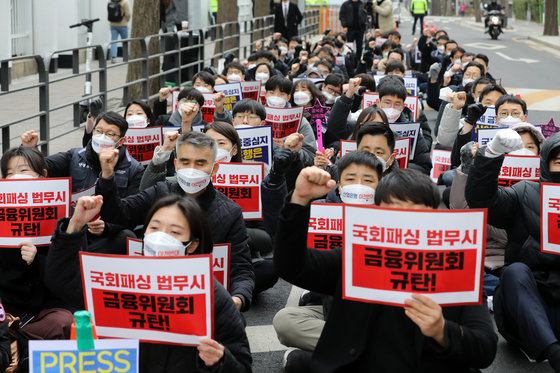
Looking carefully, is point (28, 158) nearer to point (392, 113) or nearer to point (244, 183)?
point (244, 183)

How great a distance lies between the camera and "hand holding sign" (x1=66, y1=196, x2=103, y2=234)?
3.99 metres

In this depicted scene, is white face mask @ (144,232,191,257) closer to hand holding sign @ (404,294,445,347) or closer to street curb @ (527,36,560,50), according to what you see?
hand holding sign @ (404,294,445,347)

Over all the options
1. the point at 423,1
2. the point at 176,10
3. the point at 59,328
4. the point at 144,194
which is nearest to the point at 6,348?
the point at 59,328

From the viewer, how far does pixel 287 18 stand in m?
24.3

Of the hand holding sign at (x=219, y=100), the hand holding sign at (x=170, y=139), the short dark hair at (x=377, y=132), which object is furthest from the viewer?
the hand holding sign at (x=219, y=100)

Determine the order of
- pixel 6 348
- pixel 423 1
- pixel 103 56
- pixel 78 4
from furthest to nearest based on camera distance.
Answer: pixel 423 1
pixel 78 4
pixel 103 56
pixel 6 348

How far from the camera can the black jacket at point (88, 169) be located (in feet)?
20.6

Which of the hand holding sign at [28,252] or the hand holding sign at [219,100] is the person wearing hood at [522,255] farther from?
the hand holding sign at [219,100]

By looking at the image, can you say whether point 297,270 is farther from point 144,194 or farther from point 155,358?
point 144,194

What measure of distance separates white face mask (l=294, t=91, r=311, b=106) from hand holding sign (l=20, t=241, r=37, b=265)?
499 cm

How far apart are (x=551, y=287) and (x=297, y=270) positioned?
2.02 m

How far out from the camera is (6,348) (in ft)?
13.2

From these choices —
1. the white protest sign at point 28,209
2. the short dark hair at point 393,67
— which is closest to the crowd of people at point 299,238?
the white protest sign at point 28,209

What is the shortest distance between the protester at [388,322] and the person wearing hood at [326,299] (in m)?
0.79
